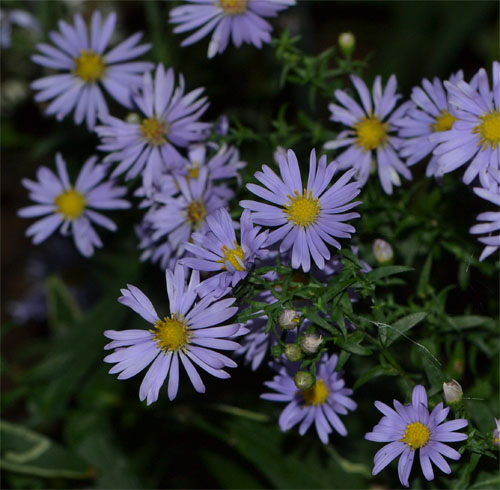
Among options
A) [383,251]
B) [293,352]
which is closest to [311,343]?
[293,352]

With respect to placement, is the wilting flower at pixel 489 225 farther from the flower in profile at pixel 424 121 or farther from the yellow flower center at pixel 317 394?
the yellow flower center at pixel 317 394

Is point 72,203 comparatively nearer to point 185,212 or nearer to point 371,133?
point 185,212

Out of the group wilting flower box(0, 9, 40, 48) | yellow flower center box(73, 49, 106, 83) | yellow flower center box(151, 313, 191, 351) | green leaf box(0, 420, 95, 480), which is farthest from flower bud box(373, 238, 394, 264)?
wilting flower box(0, 9, 40, 48)

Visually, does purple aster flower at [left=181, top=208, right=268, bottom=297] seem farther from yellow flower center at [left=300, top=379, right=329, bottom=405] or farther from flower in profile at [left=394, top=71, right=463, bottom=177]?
flower in profile at [left=394, top=71, right=463, bottom=177]

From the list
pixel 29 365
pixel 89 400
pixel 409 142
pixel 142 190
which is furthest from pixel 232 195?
pixel 29 365

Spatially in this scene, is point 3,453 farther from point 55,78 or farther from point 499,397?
point 499,397

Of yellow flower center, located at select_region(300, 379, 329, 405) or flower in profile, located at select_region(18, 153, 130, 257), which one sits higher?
flower in profile, located at select_region(18, 153, 130, 257)

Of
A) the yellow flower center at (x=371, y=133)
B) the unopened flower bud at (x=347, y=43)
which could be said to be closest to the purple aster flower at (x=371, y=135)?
the yellow flower center at (x=371, y=133)
